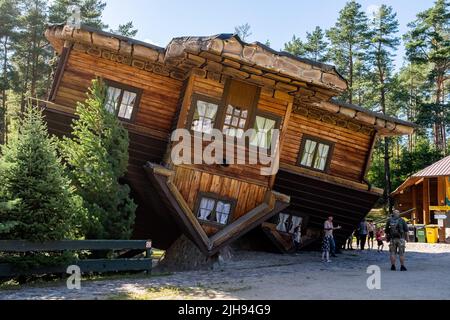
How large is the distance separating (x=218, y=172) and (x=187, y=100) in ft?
8.20

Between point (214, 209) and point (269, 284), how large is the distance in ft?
12.5

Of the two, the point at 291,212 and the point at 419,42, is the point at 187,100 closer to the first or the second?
the point at 291,212

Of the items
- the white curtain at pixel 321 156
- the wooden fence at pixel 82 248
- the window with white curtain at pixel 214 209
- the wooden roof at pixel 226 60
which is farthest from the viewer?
the white curtain at pixel 321 156

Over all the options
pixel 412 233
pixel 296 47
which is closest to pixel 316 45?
pixel 296 47

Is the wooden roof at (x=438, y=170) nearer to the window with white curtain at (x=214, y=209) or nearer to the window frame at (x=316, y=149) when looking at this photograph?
the window frame at (x=316, y=149)

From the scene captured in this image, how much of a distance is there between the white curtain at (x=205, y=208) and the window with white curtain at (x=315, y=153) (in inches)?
177

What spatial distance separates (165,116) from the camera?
14359 millimetres

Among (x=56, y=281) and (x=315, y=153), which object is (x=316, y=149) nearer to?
(x=315, y=153)

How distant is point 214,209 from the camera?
13.3 metres

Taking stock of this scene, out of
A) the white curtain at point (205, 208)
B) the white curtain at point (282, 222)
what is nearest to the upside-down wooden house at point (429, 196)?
the white curtain at point (282, 222)

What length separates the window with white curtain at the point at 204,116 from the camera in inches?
520

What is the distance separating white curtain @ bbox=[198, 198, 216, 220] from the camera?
13.2 m
